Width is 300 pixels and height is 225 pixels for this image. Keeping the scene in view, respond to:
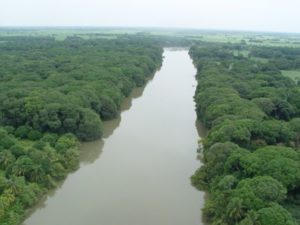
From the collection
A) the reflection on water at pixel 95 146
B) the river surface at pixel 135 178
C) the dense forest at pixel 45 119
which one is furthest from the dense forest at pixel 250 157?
the dense forest at pixel 45 119

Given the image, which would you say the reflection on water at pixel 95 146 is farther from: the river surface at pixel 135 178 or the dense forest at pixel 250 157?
the dense forest at pixel 250 157

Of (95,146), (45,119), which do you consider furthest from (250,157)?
(45,119)

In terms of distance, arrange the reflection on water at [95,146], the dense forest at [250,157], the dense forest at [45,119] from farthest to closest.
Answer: the reflection on water at [95,146]
the dense forest at [45,119]
the dense forest at [250,157]

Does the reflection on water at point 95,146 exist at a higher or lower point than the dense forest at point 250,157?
lower

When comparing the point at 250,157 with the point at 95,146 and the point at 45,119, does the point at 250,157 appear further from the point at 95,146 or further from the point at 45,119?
the point at 45,119

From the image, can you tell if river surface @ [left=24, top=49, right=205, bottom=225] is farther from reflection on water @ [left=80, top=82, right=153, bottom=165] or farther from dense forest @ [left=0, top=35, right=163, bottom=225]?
dense forest @ [left=0, top=35, right=163, bottom=225]

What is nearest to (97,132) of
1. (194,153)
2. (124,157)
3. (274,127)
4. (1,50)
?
(124,157)
